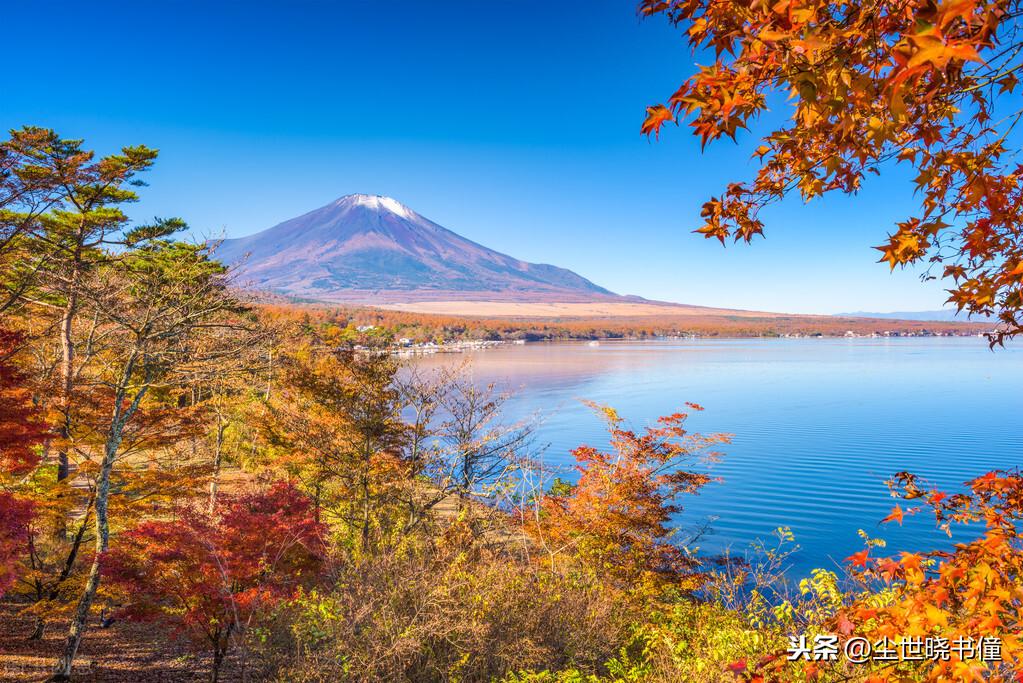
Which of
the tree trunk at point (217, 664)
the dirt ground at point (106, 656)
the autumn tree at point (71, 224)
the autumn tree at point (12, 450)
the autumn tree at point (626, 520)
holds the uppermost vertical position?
the autumn tree at point (71, 224)

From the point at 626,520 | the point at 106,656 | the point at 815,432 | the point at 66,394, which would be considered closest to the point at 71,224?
the point at 66,394

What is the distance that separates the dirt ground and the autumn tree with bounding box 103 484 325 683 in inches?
24.1

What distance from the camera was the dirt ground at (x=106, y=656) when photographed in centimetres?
857

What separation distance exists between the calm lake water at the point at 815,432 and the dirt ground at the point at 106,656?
11228 millimetres

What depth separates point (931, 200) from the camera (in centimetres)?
226

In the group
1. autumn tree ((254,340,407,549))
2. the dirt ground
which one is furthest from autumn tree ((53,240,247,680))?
autumn tree ((254,340,407,549))

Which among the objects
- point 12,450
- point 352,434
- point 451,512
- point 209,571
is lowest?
point 451,512

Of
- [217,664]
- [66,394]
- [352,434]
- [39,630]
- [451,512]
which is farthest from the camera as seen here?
[451,512]

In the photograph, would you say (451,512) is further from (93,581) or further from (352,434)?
(93,581)

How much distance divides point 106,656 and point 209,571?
12.0ft

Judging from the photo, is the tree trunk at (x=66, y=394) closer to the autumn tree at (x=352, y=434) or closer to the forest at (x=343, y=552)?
the forest at (x=343, y=552)

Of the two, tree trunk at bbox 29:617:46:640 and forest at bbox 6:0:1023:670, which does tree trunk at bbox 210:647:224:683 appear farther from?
tree trunk at bbox 29:617:46:640

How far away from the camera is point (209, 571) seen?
27.3 ft

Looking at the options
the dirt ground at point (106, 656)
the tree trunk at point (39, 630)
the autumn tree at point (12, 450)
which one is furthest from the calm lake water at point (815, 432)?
the tree trunk at point (39, 630)
